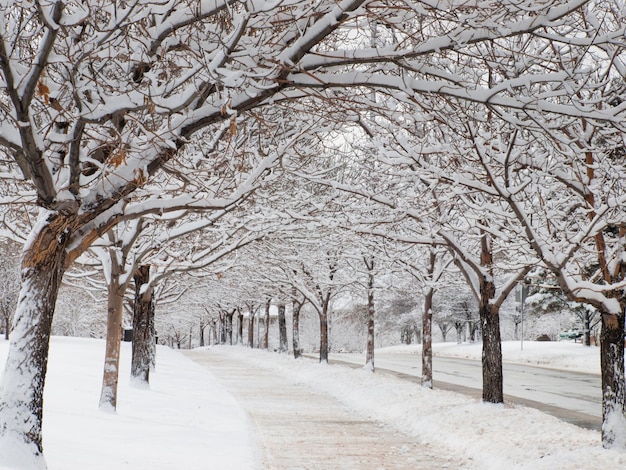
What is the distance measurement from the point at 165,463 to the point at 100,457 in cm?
77

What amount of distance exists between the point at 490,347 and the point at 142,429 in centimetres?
682

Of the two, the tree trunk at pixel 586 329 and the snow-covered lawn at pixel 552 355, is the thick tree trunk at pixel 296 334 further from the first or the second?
the tree trunk at pixel 586 329

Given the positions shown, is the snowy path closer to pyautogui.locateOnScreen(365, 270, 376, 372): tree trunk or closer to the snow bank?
the snow bank

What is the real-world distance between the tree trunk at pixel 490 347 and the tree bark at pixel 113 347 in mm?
7000

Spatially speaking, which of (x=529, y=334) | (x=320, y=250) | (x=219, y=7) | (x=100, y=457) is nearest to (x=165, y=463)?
(x=100, y=457)

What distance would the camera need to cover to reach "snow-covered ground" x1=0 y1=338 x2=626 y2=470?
25.8ft

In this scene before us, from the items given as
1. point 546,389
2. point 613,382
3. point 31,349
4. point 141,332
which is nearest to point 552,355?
point 546,389

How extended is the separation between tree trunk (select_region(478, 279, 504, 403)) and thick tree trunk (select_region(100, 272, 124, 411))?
7.00m

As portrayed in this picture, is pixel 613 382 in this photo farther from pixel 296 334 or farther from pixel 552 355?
pixel 552 355

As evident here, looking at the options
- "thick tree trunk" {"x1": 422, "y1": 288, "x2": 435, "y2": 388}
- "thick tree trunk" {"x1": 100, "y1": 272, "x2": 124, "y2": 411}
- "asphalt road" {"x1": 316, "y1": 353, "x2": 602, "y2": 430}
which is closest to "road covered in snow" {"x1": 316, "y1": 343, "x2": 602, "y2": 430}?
"asphalt road" {"x1": 316, "y1": 353, "x2": 602, "y2": 430}

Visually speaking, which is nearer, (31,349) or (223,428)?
(31,349)

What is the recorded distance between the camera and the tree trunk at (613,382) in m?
8.24

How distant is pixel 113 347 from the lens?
11828 mm

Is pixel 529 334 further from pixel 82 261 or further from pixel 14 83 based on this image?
pixel 14 83
